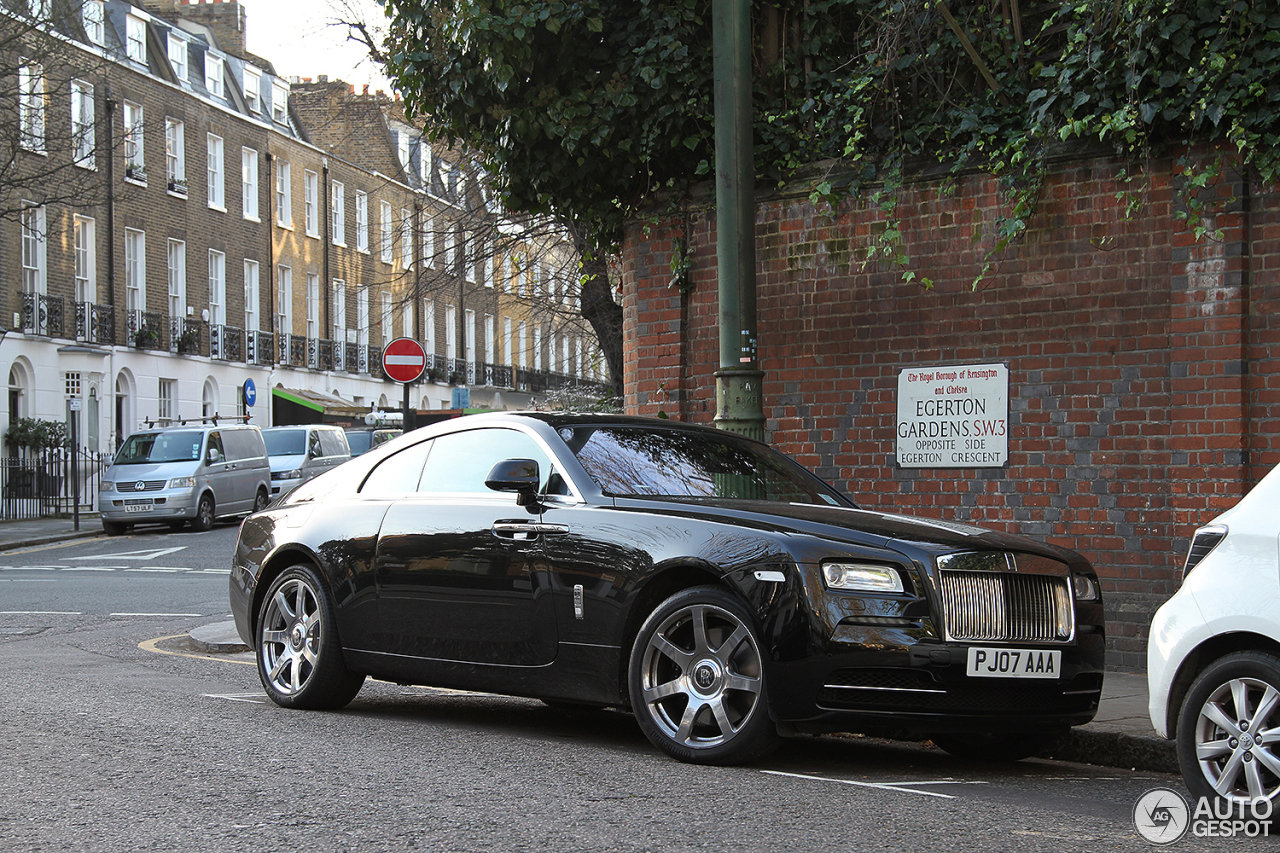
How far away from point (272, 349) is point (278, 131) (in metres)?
7.05

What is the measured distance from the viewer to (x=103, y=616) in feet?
44.5

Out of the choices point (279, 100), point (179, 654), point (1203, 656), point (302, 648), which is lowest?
point (179, 654)

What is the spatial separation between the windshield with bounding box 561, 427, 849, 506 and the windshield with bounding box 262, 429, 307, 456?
88.2ft

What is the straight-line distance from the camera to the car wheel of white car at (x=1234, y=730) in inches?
190

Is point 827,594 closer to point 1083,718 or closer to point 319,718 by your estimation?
point 1083,718

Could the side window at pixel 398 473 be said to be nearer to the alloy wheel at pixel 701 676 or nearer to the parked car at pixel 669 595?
A: the parked car at pixel 669 595

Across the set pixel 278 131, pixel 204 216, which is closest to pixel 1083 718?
pixel 204 216

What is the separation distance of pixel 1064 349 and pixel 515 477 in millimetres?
4602

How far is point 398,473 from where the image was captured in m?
7.57

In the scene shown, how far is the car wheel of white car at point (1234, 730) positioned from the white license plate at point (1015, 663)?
73cm

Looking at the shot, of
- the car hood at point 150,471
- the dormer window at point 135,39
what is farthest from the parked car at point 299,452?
the dormer window at point 135,39

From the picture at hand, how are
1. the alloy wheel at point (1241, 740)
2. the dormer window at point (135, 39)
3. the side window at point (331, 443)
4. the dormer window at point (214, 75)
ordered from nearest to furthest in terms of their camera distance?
1. the alloy wheel at point (1241, 740)
2. the side window at point (331, 443)
3. the dormer window at point (135, 39)
4. the dormer window at point (214, 75)

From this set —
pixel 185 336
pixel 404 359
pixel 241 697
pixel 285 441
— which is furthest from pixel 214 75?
pixel 241 697

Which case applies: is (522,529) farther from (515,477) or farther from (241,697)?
(241,697)
